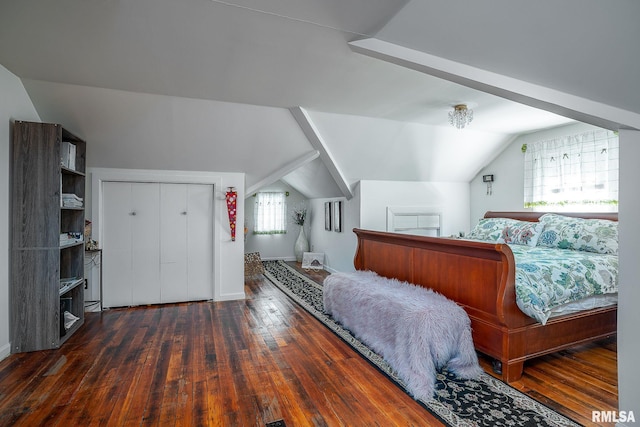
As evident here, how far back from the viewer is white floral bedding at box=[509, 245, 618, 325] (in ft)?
7.40

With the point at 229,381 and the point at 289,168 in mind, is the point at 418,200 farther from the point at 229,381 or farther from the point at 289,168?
the point at 229,381

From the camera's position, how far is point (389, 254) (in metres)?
3.58

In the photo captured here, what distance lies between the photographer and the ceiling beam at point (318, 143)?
145 inches

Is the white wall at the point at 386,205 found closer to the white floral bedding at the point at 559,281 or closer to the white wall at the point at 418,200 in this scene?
the white wall at the point at 418,200

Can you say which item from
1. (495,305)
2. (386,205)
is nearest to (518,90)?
(495,305)

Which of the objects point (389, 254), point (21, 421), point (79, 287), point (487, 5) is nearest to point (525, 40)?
point (487, 5)

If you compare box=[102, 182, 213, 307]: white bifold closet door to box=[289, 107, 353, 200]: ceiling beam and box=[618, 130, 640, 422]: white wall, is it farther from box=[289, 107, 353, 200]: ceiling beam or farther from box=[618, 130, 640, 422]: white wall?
box=[618, 130, 640, 422]: white wall

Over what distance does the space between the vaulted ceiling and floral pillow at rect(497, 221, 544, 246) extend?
133 centimetres

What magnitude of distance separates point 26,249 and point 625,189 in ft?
13.9

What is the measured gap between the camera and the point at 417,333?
7.37 feet

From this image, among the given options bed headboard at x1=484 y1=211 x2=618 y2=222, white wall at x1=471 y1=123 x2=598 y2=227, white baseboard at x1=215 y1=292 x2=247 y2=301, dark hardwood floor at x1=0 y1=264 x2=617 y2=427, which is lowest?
dark hardwood floor at x1=0 y1=264 x2=617 y2=427

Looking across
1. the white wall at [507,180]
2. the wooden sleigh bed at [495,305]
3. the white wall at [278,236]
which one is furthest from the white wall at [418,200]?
the white wall at [278,236]

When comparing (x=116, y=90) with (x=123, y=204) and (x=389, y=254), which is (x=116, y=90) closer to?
(x=123, y=204)

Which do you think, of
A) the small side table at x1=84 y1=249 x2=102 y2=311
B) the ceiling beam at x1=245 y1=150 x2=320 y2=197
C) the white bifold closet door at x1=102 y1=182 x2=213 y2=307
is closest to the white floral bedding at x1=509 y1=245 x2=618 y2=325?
the ceiling beam at x1=245 y1=150 x2=320 y2=197
